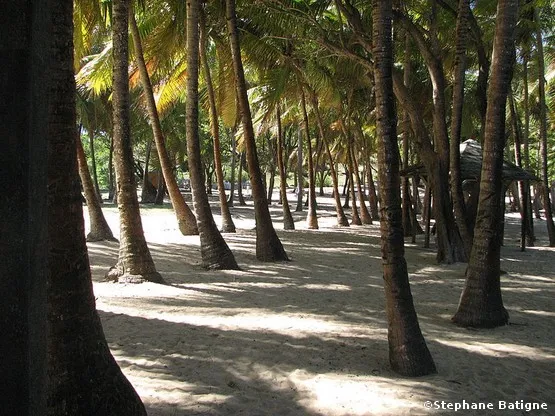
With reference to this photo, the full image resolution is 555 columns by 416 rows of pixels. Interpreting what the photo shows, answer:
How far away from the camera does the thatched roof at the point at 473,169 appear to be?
1293 cm

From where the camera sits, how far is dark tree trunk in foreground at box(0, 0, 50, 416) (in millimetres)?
1782

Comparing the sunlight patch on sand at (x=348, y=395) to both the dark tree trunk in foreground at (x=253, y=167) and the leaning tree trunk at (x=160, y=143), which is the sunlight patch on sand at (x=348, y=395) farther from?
the leaning tree trunk at (x=160, y=143)

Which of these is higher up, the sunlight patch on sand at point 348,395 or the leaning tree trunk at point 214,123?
the leaning tree trunk at point 214,123

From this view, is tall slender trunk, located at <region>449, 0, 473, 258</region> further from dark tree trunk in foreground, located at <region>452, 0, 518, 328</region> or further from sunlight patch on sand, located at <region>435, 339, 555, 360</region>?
sunlight patch on sand, located at <region>435, 339, 555, 360</region>

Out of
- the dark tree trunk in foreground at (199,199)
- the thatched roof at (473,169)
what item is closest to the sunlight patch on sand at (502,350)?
the dark tree trunk in foreground at (199,199)

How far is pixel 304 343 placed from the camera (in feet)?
18.1

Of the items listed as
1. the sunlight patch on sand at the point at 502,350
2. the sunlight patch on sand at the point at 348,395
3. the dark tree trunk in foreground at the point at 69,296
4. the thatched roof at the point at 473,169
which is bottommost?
the sunlight patch on sand at the point at 502,350

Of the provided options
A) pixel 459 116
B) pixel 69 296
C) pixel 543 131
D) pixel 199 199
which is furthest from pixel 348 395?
pixel 543 131

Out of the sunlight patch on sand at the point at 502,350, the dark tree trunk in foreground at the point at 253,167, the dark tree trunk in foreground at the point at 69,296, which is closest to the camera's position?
the dark tree trunk in foreground at the point at 69,296

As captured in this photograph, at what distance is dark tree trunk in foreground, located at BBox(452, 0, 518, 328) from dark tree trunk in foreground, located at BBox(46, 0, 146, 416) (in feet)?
16.2

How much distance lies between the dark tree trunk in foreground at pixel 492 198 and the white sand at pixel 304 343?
322mm

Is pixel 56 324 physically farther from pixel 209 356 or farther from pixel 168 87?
pixel 168 87

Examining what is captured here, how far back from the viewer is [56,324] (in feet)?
9.76

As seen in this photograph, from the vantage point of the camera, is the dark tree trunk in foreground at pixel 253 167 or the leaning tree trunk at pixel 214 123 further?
the leaning tree trunk at pixel 214 123
